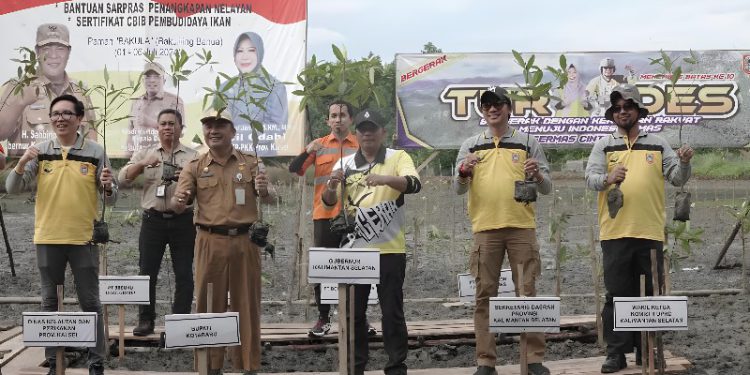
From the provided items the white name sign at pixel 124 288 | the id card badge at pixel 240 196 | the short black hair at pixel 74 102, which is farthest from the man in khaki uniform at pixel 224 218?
the white name sign at pixel 124 288

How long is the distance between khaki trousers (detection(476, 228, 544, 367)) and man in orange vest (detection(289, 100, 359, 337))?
1135mm

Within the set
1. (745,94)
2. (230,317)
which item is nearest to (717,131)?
(745,94)

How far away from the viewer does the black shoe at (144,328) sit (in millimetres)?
6992

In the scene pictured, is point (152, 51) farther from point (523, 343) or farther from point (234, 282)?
point (523, 343)

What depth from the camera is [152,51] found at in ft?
31.9

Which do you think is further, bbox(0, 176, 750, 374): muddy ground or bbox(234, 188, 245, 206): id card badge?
bbox(0, 176, 750, 374): muddy ground

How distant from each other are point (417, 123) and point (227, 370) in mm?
3434

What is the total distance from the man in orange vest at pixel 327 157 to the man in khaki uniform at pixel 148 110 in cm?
350

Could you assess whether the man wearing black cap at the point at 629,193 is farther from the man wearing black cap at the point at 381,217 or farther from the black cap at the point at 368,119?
the black cap at the point at 368,119

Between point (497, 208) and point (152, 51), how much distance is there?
5.31 meters

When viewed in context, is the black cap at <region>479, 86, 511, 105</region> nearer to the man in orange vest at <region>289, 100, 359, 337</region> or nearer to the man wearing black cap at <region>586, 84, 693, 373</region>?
the man wearing black cap at <region>586, 84, 693, 373</region>

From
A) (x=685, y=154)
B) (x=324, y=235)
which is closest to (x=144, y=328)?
(x=324, y=235)

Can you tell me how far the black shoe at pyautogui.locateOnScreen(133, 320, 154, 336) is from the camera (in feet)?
22.9

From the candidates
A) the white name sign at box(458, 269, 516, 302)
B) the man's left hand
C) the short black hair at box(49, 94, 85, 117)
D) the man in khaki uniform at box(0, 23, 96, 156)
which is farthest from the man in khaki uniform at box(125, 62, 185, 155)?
the man's left hand
